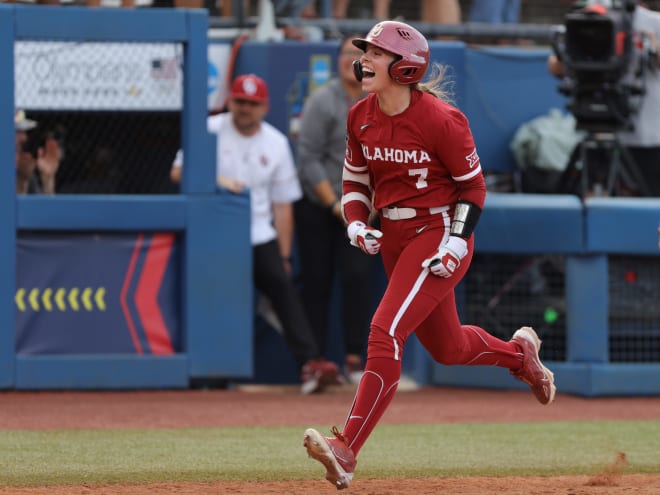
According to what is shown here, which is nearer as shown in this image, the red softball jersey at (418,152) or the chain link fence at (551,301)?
the red softball jersey at (418,152)

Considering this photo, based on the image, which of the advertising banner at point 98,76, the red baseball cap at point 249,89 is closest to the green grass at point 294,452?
the red baseball cap at point 249,89

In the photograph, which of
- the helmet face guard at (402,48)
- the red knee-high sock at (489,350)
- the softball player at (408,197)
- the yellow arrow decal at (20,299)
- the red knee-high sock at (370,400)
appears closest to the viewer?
the red knee-high sock at (370,400)

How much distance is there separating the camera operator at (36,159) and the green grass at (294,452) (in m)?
2.66

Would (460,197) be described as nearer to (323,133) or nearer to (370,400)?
(370,400)

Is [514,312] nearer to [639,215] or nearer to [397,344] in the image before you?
[639,215]

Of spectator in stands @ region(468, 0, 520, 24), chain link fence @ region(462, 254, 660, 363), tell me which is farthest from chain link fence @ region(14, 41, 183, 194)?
spectator in stands @ region(468, 0, 520, 24)

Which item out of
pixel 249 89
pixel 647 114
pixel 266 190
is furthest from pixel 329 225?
pixel 647 114

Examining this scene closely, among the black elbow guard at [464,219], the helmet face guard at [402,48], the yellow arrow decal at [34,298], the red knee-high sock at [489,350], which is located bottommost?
the yellow arrow decal at [34,298]

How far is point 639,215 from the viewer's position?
972cm

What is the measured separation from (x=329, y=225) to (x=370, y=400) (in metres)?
4.82

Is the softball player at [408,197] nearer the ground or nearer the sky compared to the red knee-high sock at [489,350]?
nearer the sky

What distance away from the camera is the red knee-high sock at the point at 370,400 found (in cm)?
552

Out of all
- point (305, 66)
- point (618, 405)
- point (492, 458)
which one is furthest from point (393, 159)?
point (305, 66)

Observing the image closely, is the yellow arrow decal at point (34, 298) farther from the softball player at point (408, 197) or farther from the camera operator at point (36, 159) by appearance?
the softball player at point (408, 197)
